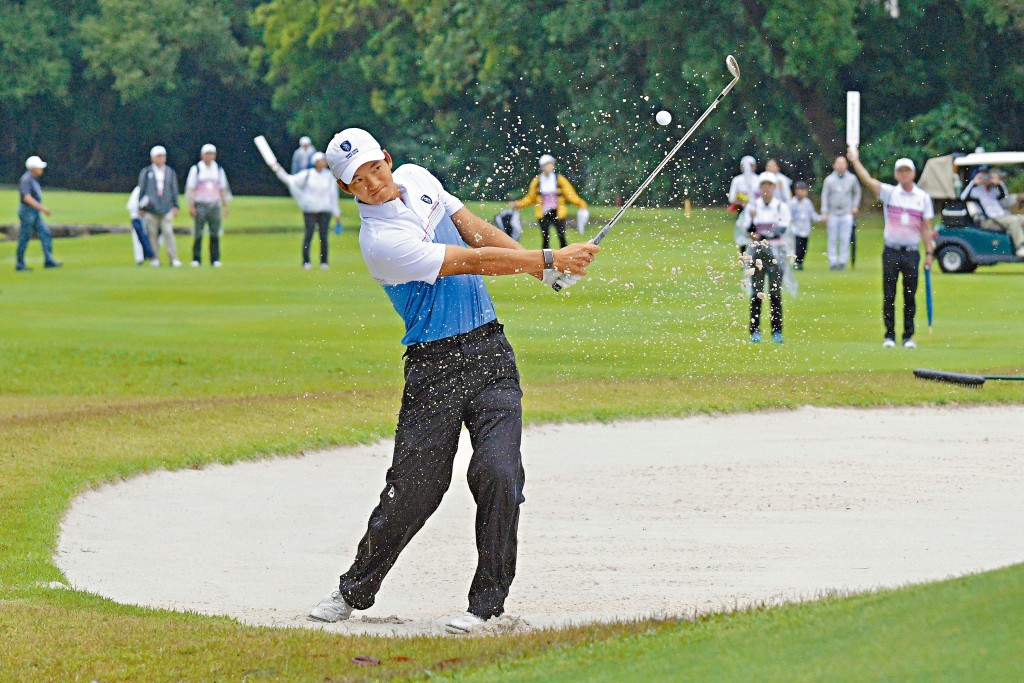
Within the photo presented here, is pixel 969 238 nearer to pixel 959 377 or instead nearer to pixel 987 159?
pixel 987 159

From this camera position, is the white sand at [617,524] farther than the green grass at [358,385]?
Yes

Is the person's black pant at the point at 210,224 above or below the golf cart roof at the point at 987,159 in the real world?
below

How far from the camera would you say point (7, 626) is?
689cm

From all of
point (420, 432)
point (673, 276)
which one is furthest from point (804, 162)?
point (420, 432)

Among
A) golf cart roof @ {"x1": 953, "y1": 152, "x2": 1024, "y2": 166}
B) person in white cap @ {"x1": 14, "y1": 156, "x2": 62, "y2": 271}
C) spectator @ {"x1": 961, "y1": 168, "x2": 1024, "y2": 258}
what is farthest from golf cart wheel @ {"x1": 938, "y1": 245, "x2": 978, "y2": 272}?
person in white cap @ {"x1": 14, "y1": 156, "x2": 62, "y2": 271}

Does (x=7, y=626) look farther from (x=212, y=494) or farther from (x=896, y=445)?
(x=896, y=445)

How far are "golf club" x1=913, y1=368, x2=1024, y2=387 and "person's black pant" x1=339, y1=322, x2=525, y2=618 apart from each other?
26.9 feet

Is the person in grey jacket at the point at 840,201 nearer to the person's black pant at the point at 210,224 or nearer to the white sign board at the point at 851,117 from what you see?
the white sign board at the point at 851,117

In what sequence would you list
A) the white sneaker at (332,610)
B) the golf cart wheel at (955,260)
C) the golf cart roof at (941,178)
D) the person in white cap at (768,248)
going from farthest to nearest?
the golf cart roof at (941,178) → the golf cart wheel at (955,260) → the person in white cap at (768,248) → the white sneaker at (332,610)

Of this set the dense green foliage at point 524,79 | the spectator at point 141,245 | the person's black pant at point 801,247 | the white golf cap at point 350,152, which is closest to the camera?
the white golf cap at point 350,152

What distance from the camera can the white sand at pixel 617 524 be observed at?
797cm

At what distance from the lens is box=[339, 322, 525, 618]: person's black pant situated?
711 centimetres

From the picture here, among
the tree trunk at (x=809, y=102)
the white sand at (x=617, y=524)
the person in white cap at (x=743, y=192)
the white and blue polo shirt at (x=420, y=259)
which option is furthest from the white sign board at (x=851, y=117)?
the tree trunk at (x=809, y=102)

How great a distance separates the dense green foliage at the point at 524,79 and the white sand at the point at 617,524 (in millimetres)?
34554
